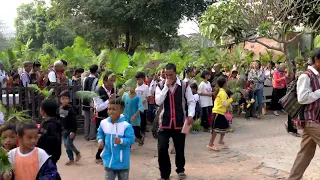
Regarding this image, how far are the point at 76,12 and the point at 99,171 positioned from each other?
22.9 meters

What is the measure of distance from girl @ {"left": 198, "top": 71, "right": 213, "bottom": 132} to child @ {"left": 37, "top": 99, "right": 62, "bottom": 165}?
19.2ft

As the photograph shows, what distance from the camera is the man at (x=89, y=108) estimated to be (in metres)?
8.78

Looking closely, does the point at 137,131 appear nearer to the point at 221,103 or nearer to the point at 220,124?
the point at 220,124

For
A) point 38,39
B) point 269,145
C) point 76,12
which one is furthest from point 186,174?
point 38,39

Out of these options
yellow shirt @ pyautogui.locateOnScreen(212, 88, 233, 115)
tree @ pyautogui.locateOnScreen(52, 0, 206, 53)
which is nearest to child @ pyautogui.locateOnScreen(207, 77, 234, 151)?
yellow shirt @ pyautogui.locateOnScreen(212, 88, 233, 115)

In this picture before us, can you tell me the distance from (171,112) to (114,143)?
56.8 inches

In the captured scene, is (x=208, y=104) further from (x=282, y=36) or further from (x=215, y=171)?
(x=215, y=171)

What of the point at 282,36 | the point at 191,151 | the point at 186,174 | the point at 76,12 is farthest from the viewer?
the point at 76,12

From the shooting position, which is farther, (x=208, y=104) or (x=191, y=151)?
(x=208, y=104)

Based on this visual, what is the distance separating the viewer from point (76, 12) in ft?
92.3

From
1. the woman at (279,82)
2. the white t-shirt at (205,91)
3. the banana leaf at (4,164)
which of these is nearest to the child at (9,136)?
the banana leaf at (4,164)

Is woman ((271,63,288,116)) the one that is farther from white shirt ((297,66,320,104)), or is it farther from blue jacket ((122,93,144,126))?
white shirt ((297,66,320,104))

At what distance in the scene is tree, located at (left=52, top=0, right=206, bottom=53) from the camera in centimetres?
2572

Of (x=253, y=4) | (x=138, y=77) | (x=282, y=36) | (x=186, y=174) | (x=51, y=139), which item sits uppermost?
(x=253, y=4)
